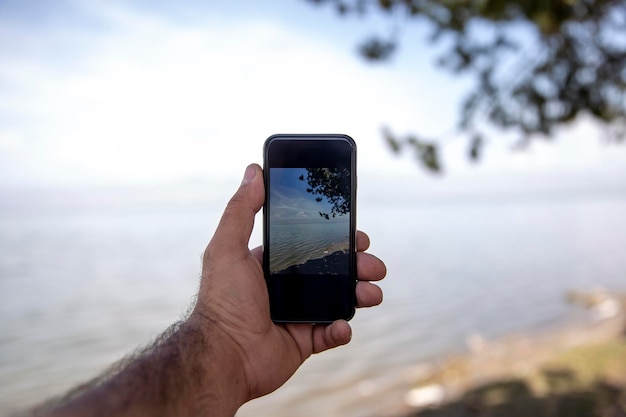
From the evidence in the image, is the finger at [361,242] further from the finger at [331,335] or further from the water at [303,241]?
the finger at [331,335]

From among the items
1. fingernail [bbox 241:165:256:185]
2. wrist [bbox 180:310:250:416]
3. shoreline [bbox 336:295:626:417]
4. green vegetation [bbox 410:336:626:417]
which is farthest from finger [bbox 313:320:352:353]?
shoreline [bbox 336:295:626:417]

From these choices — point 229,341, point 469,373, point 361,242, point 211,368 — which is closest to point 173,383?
point 211,368

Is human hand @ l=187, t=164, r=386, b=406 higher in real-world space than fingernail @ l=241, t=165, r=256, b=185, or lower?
lower

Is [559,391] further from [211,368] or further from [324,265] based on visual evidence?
[211,368]

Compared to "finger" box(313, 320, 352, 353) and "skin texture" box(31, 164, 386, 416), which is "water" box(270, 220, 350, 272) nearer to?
"skin texture" box(31, 164, 386, 416)

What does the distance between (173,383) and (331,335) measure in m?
0.58

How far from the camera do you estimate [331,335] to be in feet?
5.43

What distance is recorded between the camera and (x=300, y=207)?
5.49 feet

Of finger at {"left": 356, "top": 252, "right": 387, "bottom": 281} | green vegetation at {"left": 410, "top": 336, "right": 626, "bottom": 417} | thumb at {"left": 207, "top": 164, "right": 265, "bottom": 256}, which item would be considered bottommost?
green vegetation at {"left": 410, "top": 336, "right": 626, "bottom": 417}

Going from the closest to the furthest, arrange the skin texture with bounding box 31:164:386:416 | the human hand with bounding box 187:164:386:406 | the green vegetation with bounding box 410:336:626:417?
the skin texture with bounding box 31:164:386:416
the human hand with bounding box 187:164:386:406
the green vegetation with bounding box 410:336:626:417

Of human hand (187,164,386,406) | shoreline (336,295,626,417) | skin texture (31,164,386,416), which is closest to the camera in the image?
skin texture (31,164,386,416)

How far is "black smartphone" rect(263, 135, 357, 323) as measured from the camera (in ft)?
5.49

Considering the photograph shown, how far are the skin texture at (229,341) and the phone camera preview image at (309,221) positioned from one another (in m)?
0.07

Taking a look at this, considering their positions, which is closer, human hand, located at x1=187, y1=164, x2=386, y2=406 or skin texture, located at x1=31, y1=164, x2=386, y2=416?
skin texture, located at x1=31, y1=164, x2=386, y2=416
